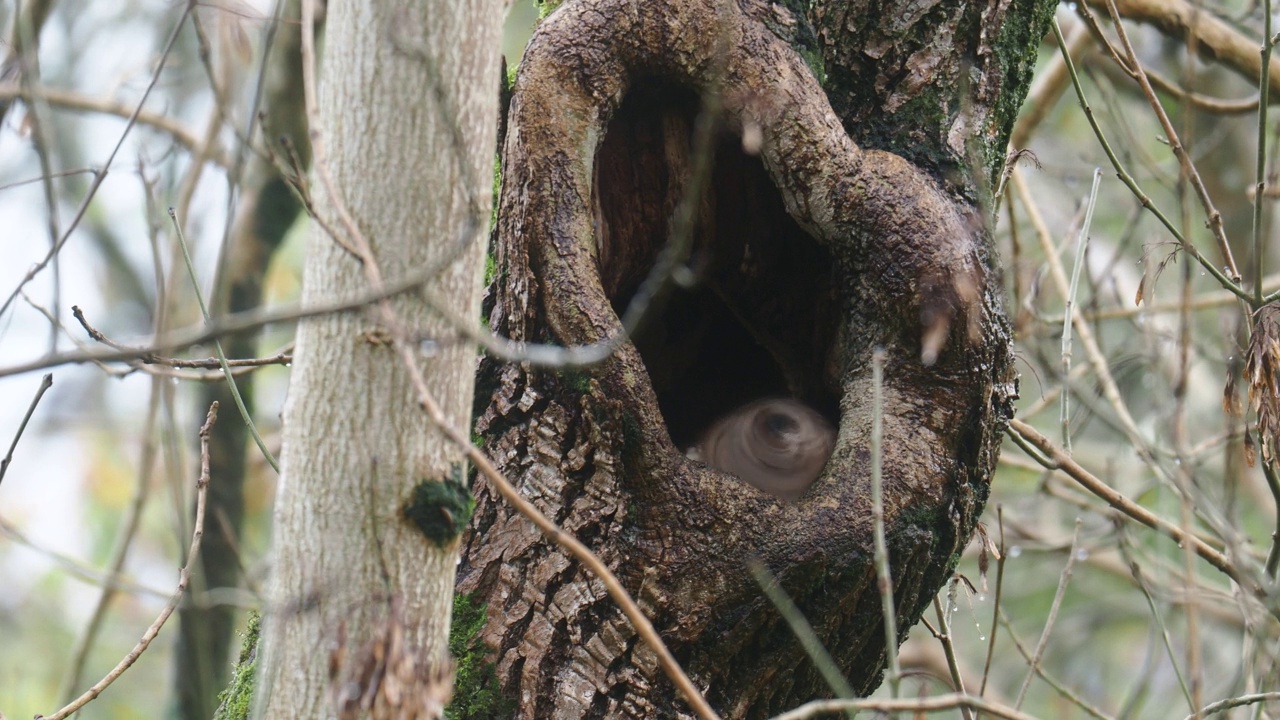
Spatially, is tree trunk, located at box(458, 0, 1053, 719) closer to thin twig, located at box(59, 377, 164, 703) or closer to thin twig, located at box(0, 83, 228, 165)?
thin twig, located at box(59, 377, 164, 703)

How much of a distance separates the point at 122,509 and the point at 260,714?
9082mm

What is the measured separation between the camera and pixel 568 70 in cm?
196

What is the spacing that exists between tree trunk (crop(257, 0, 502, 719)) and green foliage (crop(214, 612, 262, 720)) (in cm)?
78

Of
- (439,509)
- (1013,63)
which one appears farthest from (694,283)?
(1013,63)

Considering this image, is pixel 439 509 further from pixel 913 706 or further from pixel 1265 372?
pixel 1265 372

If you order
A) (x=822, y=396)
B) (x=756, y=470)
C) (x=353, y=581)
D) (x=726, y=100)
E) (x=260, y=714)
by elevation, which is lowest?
(x=260, y=714)

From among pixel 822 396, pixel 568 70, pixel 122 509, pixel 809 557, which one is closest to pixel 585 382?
pixel 809 557

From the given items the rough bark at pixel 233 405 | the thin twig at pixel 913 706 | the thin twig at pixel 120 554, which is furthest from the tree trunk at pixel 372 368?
the rough bark at pixel 233 405

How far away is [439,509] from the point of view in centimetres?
125

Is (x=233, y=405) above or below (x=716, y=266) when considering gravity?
below

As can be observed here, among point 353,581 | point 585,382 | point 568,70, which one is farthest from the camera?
point 568,70

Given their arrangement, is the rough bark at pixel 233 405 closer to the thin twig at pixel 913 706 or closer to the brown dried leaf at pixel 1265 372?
the thin twig at pixel 913 706

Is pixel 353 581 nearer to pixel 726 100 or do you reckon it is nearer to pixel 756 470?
pixel 726 100

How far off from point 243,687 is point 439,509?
101 cm
